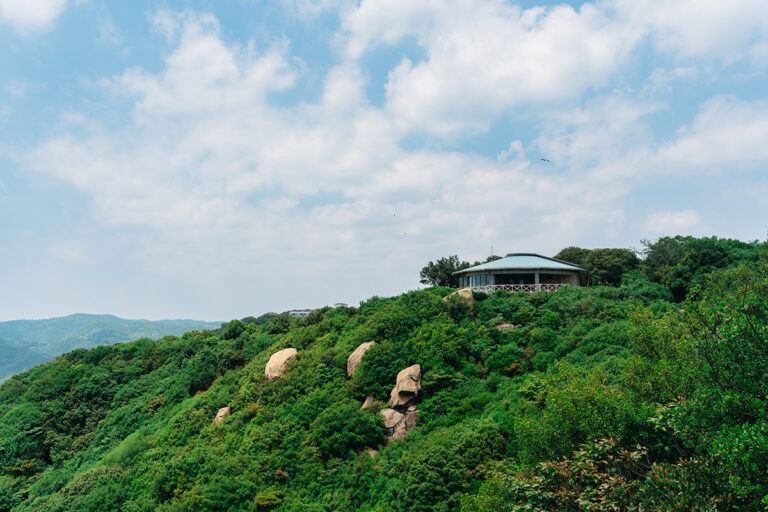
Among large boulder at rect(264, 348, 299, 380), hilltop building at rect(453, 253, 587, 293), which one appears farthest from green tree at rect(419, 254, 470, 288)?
large boulder at rect(264, 348, 299, 380)

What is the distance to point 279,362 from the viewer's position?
1148 inches

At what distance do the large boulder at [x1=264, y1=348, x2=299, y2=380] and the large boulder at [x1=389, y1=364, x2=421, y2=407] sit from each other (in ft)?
29.4

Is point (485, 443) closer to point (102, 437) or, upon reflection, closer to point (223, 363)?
point (223, 363)

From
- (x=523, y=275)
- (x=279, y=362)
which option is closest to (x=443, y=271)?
(x=523, y=275)

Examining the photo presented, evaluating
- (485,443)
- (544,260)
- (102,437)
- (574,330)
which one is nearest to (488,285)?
(544,260)

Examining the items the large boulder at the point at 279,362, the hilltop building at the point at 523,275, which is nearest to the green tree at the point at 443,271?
the hilltop building at the point at 523,275

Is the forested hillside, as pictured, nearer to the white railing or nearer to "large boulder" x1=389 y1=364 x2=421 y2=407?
"large boulder" x1=389 y1=364 x2=421 y2=407

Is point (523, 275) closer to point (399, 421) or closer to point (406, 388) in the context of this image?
point (406, 388)

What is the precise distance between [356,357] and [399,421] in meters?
5.48

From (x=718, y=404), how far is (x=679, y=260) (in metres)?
30.2

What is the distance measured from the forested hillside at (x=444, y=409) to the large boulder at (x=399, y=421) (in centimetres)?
42

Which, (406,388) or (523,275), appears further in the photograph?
(523,275)

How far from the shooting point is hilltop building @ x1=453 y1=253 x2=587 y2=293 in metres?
35.4

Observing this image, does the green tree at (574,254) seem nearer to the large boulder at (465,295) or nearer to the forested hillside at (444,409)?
the forested hillside at (444,409)
